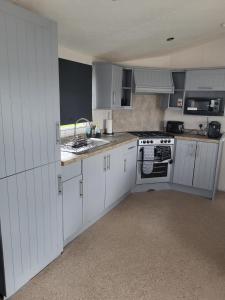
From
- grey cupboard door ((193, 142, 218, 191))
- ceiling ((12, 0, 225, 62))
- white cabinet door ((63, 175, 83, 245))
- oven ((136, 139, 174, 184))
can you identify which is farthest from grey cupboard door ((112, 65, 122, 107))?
white cabinet door ((63, 175, 83, 245))

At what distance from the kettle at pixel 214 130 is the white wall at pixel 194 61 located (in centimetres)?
33

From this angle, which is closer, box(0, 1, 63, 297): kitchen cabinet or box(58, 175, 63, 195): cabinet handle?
box(0, 1, 63, 297): kitchen cabinet

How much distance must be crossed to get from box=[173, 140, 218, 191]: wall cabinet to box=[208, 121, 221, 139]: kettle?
200 millimetres

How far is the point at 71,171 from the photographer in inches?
92.0

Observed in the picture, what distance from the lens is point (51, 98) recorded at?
193cm

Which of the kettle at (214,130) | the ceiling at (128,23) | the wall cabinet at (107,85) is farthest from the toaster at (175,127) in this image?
the ceiling at (128,23)

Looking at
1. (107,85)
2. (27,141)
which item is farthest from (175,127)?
(27,141)

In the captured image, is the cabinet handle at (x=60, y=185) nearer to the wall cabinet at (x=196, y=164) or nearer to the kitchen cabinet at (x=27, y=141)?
the kitchen cabinet at (x=27, y=141)

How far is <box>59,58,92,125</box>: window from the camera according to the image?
2.98 m

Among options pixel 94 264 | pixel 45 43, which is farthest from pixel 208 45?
pixel 94 264

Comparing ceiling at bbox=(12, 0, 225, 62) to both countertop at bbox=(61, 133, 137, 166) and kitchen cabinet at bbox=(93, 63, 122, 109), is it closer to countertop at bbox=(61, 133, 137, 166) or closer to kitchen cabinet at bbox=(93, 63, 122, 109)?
kitchen cabinet at bbox=(93, 63, 122, 109)

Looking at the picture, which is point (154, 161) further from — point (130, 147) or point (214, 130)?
point (214, 130)

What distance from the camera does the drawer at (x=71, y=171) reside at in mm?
2240

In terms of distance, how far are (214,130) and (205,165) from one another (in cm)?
58
